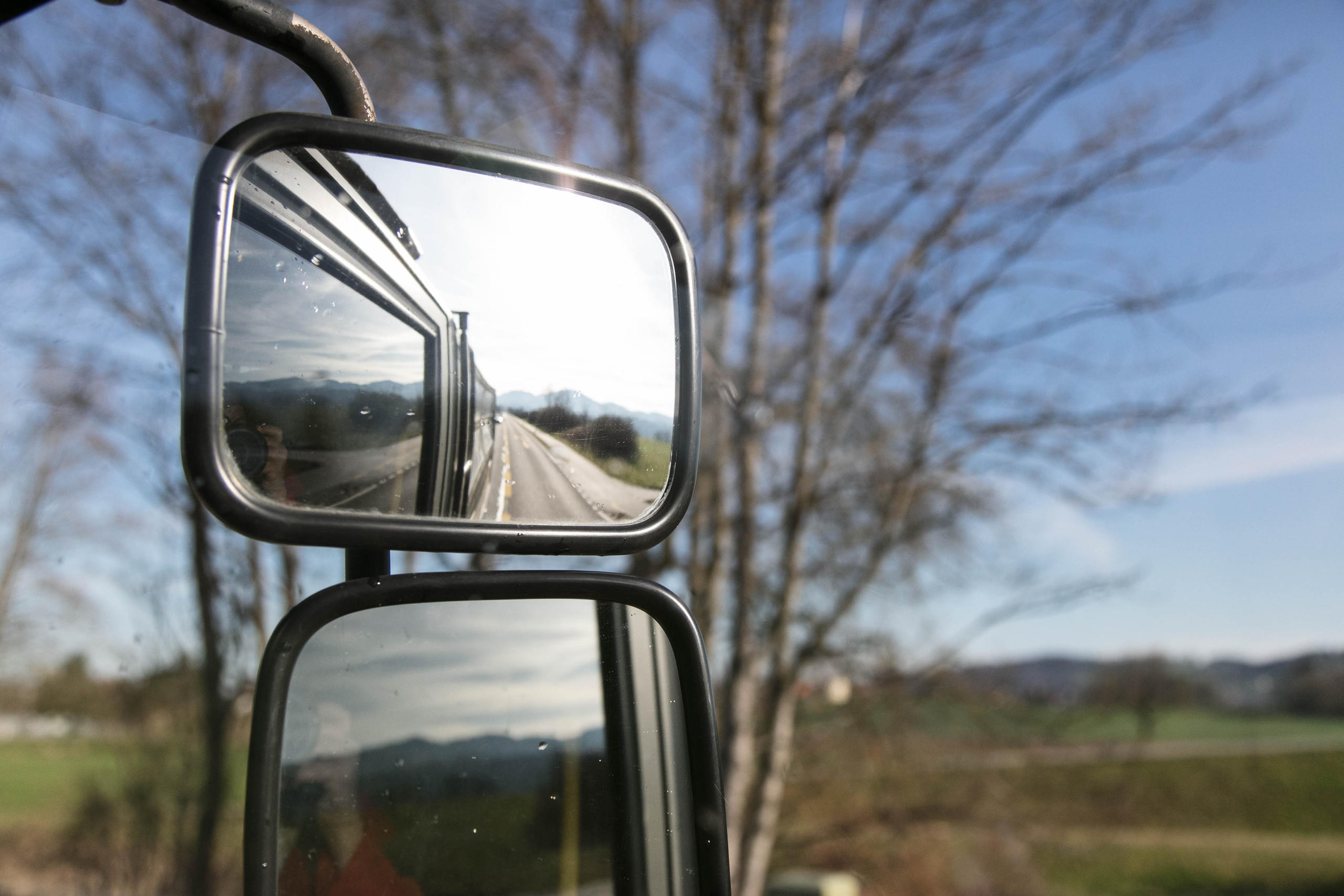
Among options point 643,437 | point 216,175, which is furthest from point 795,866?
point 216,175

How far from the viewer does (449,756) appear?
134cm

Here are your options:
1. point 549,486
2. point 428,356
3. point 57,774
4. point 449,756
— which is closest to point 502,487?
point 549,486

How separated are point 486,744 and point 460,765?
5 cm

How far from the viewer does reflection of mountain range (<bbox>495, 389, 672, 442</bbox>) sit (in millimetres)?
1180

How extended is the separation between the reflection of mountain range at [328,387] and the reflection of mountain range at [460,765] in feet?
1.53

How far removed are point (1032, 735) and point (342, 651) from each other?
8.18 meters

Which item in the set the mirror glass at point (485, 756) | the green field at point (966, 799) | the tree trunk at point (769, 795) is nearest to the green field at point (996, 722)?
the green field at point (966, 799)

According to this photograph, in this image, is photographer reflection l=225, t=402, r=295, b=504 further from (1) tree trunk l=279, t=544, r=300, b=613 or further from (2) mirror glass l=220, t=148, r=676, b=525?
(1) tree trunk l=279, t=544, r=300, b=613

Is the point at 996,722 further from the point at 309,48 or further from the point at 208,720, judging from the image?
the point at 309,48

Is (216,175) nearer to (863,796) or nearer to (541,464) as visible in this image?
(541,464)

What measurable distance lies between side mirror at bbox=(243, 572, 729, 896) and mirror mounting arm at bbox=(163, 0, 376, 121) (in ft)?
2.27

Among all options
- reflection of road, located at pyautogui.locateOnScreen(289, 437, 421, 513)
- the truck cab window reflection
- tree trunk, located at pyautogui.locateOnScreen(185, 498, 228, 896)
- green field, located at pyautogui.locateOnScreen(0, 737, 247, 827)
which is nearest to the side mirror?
the truck cab window reflection

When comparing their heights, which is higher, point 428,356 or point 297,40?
point 297,40

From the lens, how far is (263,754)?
3.62ft
